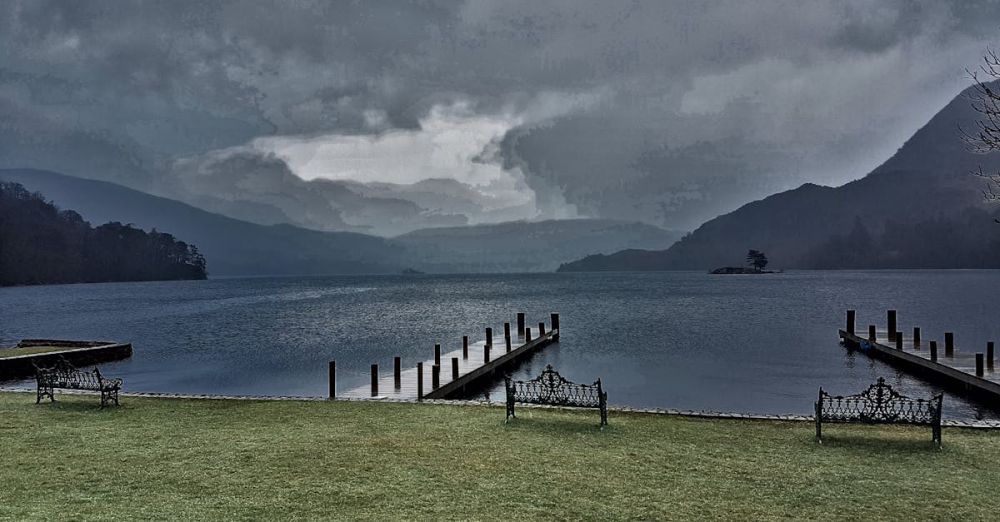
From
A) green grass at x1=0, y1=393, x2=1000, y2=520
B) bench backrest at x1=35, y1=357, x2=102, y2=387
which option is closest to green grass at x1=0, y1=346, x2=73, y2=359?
bench backrest at x1=35, y1=357, x2=102, y2=387

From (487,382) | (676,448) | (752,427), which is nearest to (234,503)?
(676,448)

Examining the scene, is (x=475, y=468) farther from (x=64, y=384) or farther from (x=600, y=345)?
(x=600, y=345)

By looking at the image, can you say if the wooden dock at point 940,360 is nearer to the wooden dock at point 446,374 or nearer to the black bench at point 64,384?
the wooden dock at point 446,374

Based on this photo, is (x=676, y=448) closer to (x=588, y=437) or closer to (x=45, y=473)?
(x=588, y=437)

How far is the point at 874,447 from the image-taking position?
44.3ft

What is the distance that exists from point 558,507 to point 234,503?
4686 millimetres

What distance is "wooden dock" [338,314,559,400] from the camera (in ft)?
82.7

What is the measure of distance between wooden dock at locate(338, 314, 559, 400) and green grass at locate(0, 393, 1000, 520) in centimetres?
753

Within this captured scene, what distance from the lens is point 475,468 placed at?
1160 centimetres

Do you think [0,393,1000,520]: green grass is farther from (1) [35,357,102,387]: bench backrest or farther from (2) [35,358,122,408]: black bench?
(1) [35,357,102,387]: bench backrest

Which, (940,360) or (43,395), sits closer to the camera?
(43,395)

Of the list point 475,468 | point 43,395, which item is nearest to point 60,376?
point 43,395

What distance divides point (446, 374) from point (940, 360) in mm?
24551

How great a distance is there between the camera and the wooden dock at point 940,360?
27.5 meters
